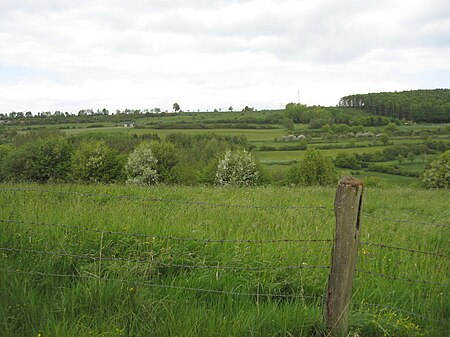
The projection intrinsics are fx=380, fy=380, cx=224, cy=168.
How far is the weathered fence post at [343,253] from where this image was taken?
3486 mm

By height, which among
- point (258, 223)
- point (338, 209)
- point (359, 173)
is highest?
point (338, 209)

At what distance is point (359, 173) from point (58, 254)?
237 feet

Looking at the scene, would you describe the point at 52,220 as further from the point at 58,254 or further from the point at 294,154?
the point at 294,154

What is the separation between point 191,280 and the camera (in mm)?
4566

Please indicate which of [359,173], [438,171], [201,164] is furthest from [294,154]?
[438,171]

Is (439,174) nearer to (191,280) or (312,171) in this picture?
(312,171)

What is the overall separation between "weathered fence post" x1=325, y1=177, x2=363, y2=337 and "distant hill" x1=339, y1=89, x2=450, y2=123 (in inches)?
5171

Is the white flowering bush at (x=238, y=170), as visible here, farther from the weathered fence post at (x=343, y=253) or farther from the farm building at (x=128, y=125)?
the farm building at (x=128, y=125)

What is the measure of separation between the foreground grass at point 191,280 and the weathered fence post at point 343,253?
256mm

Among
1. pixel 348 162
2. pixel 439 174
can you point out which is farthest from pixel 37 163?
pixel 348 162

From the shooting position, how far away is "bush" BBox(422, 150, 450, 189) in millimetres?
51506

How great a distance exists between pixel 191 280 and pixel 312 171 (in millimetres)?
53452

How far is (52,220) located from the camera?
19.9ft

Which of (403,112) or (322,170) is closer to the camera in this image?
(322,170)
